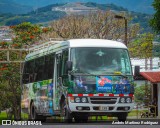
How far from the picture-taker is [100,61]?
26531 mm

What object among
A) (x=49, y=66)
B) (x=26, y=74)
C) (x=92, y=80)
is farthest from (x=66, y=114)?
(x=26, y=74)

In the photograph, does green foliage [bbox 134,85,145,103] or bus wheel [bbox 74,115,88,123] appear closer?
bus wheel [bbox 74,115,88,123]

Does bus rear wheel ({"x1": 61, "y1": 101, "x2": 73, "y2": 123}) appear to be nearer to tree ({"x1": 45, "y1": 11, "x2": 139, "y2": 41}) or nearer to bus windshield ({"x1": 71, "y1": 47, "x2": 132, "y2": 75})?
bus windshield ({"x1": 71, "y1": 47, "x2": 132, "y2": 75})

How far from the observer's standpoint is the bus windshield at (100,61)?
86.2ft

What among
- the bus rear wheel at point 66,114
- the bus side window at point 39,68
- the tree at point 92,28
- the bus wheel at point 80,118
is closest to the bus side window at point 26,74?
the bus side window at point 39,68

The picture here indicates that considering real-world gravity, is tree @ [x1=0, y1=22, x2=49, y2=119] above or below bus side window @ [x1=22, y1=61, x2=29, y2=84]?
below

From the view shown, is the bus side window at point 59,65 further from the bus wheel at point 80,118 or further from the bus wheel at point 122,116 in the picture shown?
the bus wheel at point 122,116

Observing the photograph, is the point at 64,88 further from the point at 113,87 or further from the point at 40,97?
the point at 40,97

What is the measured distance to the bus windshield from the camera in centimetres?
2628

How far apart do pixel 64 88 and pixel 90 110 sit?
1.56 metres

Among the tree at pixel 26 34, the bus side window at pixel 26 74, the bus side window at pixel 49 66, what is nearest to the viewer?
the bus side window at pixel 49 66

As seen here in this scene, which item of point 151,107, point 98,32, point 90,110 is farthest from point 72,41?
point 98,32

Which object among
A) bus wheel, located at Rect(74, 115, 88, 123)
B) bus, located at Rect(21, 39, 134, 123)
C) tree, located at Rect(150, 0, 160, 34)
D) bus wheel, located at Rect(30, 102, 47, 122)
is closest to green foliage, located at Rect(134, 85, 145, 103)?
tree, located at Rect(150, 0, 160, 34)

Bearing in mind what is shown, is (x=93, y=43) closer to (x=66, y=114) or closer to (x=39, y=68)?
(x=66, y=114)
